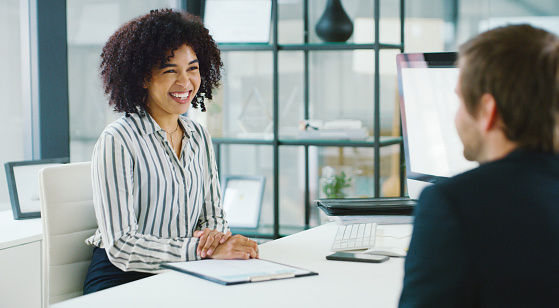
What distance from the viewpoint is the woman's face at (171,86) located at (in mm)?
1974

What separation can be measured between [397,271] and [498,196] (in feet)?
2.34

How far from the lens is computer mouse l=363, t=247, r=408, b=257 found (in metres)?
1.58

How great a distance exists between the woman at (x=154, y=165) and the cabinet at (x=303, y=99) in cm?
154

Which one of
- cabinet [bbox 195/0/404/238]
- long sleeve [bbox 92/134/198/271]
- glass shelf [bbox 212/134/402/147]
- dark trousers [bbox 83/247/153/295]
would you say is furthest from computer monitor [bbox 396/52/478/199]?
cabinet [bbox 195/0/404/238]

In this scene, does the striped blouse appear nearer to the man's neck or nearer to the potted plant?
the man's neck

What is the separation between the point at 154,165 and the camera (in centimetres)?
184

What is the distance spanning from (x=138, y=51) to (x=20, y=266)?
0.87m

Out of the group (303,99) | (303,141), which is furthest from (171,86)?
(303,99)

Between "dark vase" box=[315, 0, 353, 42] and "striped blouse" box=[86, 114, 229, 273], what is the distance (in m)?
1.51

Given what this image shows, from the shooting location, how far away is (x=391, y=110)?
3.70 metres

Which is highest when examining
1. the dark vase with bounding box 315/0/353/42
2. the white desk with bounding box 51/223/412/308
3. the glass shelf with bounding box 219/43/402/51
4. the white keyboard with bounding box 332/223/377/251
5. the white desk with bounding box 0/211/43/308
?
the dark vase with bounding box 315/0/353/42

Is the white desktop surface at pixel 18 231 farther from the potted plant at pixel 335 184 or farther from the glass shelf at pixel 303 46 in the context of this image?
the potted plant at pixel 335 184

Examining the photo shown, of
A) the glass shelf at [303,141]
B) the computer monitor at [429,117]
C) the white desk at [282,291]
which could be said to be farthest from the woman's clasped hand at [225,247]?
the glass shelf at [303,141]

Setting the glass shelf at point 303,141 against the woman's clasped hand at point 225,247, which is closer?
the woman's clasped hand at point 225,247
